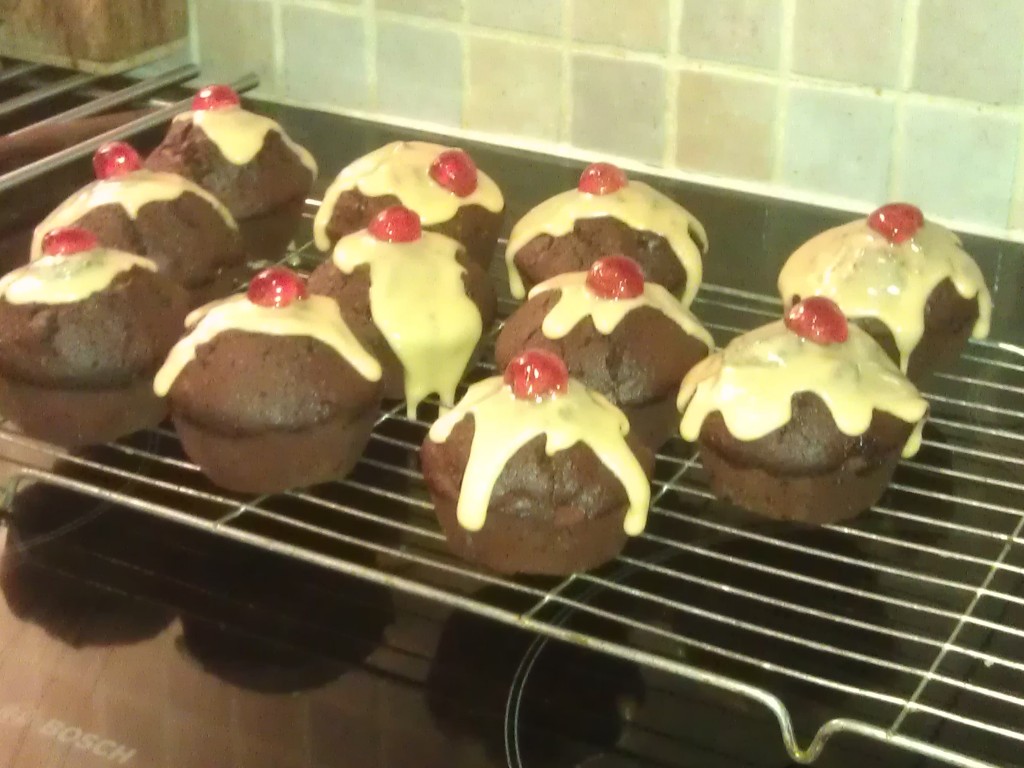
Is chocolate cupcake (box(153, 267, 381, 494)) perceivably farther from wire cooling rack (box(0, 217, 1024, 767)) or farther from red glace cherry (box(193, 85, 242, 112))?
red glace cherry (box(193, 85, 242, 112))

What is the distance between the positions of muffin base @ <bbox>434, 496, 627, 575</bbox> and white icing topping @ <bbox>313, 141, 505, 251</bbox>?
0.40 m

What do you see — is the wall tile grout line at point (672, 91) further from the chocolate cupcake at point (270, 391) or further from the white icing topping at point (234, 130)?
the chocolate cupcake at point (270, 391)

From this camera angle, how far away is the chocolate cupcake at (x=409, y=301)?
105 centimetres

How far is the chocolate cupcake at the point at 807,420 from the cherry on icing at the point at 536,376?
0.13 metres

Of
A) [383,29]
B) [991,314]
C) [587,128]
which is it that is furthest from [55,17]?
[991,314]

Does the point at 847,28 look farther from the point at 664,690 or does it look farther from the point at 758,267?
the point at 664,690

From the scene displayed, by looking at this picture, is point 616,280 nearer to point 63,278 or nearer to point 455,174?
point 455,174

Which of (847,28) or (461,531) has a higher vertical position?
(847,28)

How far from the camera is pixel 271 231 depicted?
1.30m

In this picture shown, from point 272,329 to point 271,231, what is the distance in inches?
14.2

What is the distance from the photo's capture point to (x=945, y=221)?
1.30 m

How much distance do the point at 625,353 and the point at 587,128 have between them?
50 cm

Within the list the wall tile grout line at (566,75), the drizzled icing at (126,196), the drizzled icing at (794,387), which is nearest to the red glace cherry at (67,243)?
the drizzled icing at (126,196)

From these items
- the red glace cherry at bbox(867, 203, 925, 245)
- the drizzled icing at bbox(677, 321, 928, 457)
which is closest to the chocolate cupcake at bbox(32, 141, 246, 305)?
the drizzled icing at bbox(677, 321, 928, 457)
